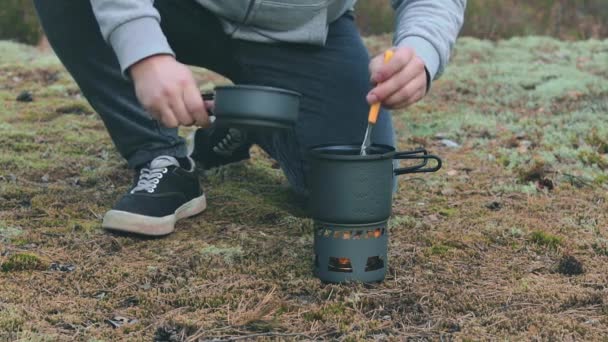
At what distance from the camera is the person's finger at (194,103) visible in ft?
6.23

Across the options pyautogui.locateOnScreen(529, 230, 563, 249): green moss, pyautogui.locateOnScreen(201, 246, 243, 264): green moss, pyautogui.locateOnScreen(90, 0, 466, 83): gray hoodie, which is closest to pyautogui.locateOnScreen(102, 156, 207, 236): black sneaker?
pyautogui.locateOnScreen(201, 246, 243, 264): green moss

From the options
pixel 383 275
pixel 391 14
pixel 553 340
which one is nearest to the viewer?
pixel 553 340

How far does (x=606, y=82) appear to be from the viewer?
18.9 ft

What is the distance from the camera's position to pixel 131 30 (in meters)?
1.99

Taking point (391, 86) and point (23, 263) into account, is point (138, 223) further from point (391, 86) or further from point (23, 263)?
point (391, 86)

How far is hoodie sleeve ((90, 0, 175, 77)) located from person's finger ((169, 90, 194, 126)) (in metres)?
0.14

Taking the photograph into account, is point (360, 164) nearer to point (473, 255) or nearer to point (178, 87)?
point (178, 87)

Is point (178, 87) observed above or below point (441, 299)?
above

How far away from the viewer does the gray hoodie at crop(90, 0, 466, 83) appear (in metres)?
1.99

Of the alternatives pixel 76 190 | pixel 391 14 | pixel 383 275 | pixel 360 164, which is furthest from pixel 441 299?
pixel 391 14

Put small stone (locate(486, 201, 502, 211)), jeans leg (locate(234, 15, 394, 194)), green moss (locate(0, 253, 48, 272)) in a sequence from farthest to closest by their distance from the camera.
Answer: small stone (locate(486, 201, 502, 211)) < jeans leg (locate(234, 15, 394, 194)) < green moss (locate(0, 253, 48, 272))

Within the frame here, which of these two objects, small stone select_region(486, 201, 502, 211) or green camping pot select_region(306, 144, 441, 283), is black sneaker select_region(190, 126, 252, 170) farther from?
green camping pot select_region(306, 144, 441, 283)

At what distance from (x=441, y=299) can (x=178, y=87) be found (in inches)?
35.6

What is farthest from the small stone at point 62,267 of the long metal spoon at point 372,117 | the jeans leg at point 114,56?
the long metal spoon at point 372,117
